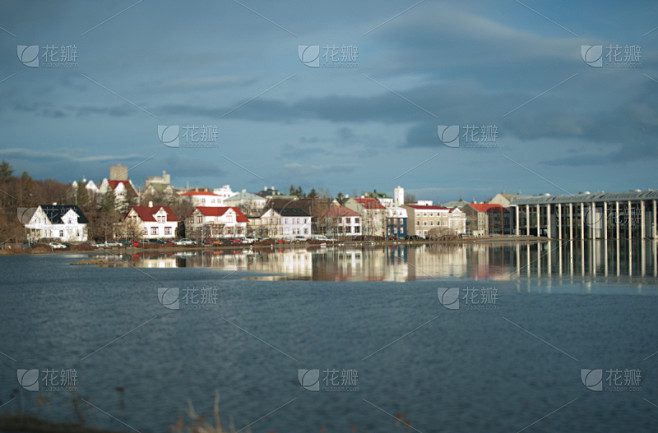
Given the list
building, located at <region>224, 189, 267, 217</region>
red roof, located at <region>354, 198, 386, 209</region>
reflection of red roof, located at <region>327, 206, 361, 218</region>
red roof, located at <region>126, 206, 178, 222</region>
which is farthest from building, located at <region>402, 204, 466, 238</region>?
red roof, located at <region>126, 206, 178, 222</region>

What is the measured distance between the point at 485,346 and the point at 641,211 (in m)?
102

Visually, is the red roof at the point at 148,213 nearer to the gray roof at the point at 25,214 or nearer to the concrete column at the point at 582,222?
the gray roof at the point at 25,214

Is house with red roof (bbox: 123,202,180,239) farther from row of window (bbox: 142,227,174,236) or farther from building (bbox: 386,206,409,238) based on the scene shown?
building (bbox: 386,206,409,238)

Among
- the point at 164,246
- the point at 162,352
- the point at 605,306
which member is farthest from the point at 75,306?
the point at 164,246

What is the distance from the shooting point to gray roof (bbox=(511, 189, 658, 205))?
104438mm

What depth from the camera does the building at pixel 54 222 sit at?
8162cm

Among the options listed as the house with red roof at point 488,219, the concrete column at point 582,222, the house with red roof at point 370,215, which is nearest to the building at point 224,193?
the house with red roof at point 370,215

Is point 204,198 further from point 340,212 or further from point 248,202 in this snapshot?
point 340,212

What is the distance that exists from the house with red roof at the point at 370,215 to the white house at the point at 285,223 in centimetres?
1259

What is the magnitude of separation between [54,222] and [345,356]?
76647 millimetres

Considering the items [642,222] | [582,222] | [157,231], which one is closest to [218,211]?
[157,231]

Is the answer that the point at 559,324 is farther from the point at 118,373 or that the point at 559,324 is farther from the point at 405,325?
the point at 118,373

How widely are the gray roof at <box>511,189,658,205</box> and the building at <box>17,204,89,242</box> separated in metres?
84.3

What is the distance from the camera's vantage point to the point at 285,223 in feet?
347
